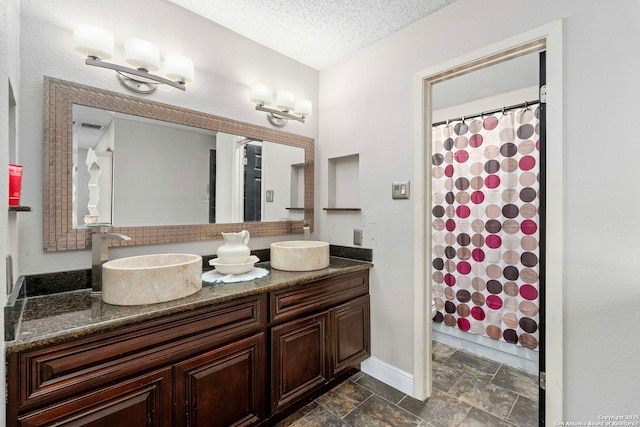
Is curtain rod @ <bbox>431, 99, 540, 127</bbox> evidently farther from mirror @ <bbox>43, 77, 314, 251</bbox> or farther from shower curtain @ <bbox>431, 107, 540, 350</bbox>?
mirror @ <bbox>43, 77, 314, 251</bbox>

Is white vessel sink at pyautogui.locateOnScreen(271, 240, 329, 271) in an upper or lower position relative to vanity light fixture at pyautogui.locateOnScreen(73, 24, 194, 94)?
lower

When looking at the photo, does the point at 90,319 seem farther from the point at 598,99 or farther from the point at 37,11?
the point at 598,99

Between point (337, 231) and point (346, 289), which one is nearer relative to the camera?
point (346, 289)

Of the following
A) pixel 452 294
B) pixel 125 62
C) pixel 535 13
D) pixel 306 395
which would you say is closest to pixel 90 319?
pixel 306 395

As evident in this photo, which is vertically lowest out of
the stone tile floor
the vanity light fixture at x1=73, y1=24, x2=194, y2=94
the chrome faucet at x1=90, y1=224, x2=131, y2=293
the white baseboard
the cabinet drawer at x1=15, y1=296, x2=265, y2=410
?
the stone tile floor

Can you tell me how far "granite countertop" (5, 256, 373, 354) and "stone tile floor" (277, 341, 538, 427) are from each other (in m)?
0.84

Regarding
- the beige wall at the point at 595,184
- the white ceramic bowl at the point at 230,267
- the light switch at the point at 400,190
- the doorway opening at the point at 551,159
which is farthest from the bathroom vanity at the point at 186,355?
the beige wall at the point at 595,184

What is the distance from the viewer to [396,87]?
192 cm

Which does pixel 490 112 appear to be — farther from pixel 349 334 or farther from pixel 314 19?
pixel 349 334

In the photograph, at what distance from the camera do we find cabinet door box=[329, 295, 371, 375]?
181cm

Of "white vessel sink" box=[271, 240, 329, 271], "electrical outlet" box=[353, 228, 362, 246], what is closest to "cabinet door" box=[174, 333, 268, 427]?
"white vessel sink" box=[271, 240, 329, 271]

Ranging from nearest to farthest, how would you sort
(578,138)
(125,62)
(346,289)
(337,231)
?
1. (578,138)
2. (125,62)
3. (346,289)
4. (337,231)

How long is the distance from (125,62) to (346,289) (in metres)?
1.83

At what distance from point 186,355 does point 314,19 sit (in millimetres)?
1988
